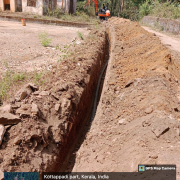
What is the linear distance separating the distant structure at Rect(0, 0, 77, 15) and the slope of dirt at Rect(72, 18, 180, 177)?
49.3 ft

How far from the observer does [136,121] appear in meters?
4.02

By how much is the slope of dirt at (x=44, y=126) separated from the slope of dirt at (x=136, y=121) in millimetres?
570

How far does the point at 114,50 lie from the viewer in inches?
357

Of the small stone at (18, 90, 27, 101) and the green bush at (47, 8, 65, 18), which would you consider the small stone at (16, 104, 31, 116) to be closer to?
the small stone at (18, 90, 27, 101)

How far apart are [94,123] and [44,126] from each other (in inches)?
76.1

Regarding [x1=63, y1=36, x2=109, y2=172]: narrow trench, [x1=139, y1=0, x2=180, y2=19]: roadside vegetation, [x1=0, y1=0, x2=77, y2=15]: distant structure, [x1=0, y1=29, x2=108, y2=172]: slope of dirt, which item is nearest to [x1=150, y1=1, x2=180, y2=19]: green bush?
[x1=139, y1=0, x2=180, y2=19]: roadside vegetation

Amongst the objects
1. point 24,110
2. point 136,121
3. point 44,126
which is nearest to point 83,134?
point 136,121

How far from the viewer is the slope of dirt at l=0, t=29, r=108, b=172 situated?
2.86 meters

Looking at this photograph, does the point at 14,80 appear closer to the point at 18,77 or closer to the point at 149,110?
the point at 18,77

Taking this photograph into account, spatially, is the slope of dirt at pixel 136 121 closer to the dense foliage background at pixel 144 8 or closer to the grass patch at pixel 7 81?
the grass patch at pixel 7 81

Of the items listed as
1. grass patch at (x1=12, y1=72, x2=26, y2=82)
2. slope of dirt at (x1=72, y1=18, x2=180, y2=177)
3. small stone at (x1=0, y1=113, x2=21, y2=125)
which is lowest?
slope of dirt at (x1=72, y1=18, x2=180, y2=177)

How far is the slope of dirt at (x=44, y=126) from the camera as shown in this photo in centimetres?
286

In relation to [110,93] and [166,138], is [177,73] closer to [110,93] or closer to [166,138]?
[110,93]

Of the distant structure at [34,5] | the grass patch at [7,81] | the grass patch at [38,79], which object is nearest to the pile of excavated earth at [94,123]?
the grass patch at [38,79]
